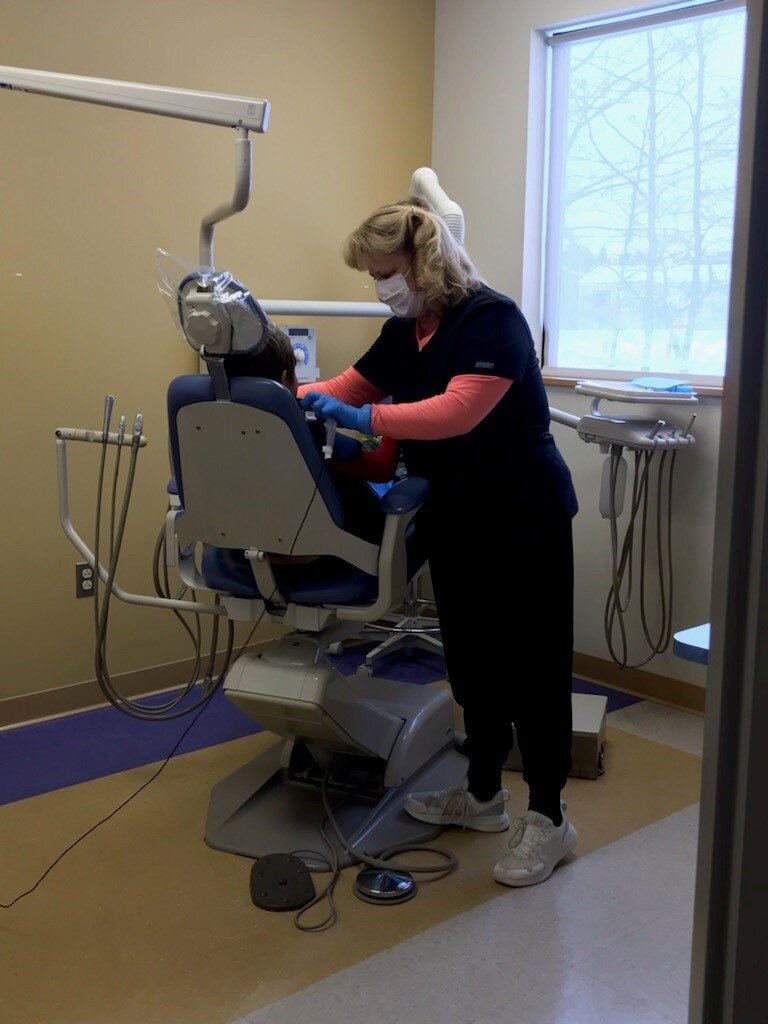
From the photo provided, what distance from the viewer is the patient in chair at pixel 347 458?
207 cm

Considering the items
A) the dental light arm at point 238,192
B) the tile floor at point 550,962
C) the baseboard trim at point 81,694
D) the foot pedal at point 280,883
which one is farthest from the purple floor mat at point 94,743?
the dental light arm at point 238,192

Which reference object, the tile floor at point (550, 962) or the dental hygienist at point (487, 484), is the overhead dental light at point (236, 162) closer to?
the dental hygienist at point (487, 484)

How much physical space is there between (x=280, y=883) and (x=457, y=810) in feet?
1.56

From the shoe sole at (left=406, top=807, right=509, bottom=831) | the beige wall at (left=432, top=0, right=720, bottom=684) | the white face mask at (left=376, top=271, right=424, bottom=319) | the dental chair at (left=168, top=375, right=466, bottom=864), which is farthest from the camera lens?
the beige wall at (left=432, top=0, right=720, bottom=684)

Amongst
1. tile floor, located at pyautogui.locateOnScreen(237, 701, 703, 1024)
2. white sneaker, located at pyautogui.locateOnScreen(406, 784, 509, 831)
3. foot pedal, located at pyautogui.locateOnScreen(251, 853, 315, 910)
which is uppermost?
white sneaker, located at pyautogui.locateOnScreen(406, 784, 509, 831)

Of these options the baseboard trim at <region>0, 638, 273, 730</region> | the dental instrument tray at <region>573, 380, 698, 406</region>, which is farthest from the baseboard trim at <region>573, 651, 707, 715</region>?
the baseboard trim at <region>0, 638, 273, 730</region>

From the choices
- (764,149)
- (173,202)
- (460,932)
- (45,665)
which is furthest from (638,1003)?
(173,202)

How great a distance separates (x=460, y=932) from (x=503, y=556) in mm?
755

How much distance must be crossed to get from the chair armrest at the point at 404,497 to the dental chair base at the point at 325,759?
15.6 inches

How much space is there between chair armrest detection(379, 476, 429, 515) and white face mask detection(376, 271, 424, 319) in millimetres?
371

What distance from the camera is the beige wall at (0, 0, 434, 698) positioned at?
9.51ft

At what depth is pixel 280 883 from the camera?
2.14 m

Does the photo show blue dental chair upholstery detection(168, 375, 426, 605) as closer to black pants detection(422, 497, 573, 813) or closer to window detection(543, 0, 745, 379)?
black pants detection(422, 497, 573, 813)

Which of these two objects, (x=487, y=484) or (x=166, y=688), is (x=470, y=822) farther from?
(x=166, y=688)
